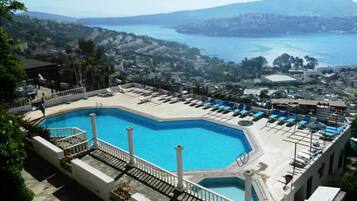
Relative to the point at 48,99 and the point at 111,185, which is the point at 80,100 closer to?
the point at 48,99

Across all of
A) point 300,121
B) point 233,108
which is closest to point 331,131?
point 300,121

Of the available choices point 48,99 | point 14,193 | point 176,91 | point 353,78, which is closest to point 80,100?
→ point 48,99

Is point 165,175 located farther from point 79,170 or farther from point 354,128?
point 354,128

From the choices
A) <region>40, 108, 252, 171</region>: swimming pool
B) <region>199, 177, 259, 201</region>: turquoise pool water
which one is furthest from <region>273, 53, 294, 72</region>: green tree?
<region>199, 177, 259, 201</region>: turquoise pool water

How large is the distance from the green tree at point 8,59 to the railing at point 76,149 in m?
5.08

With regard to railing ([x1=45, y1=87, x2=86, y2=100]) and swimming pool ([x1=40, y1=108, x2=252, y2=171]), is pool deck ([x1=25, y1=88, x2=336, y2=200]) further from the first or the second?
railing ([x1=45, y1=87, x2=86, y2=100])

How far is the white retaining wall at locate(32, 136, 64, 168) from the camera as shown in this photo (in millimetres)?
11602

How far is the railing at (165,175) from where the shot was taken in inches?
368

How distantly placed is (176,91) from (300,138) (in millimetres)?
10867

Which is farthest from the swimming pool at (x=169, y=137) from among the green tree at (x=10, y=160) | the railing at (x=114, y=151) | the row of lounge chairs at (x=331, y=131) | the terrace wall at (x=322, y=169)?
the green tree at (x=10, y=160)

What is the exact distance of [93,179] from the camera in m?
9.83

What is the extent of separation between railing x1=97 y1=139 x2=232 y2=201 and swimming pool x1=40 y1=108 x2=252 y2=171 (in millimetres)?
2603

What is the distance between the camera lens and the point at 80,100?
2300cm

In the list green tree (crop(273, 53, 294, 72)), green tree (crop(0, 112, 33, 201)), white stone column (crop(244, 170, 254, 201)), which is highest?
green tree (crop(0, 112, 33, 201))
